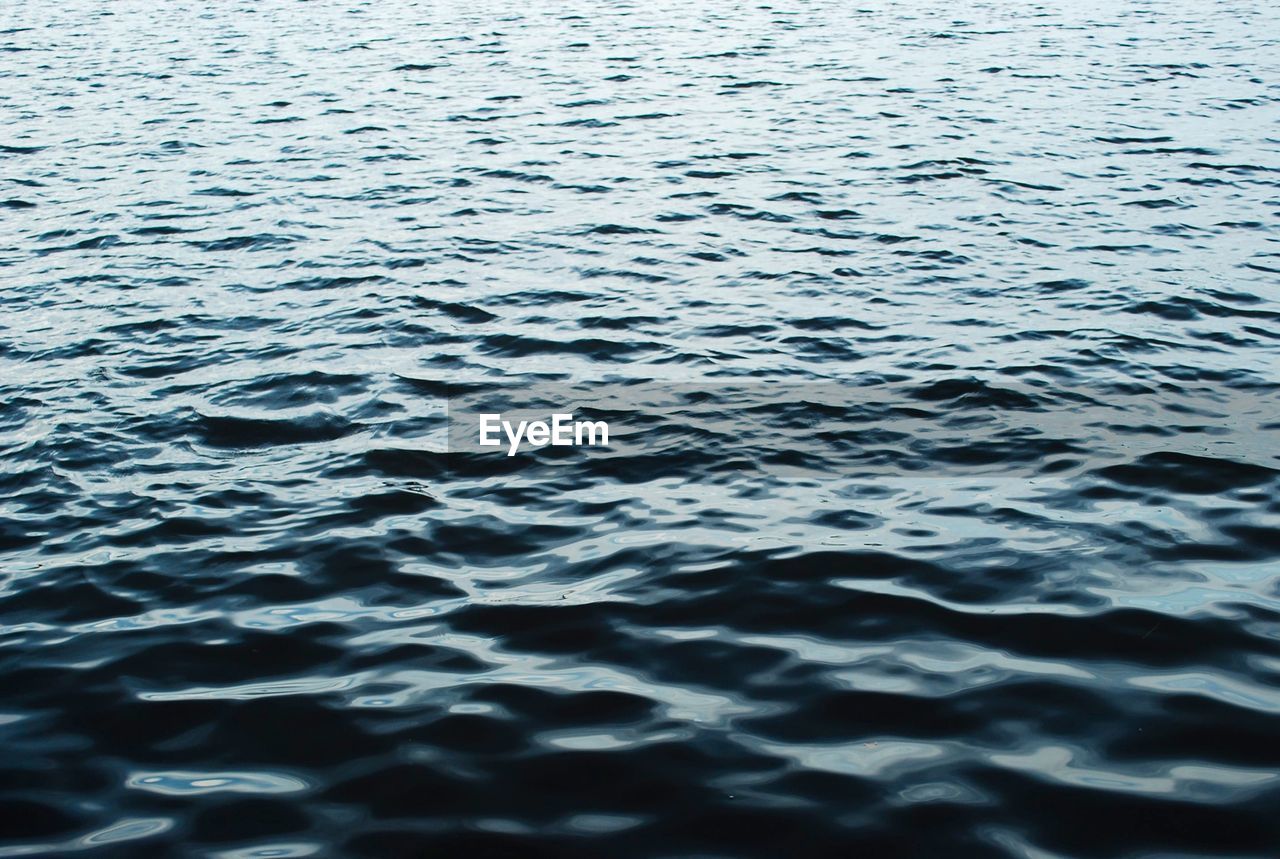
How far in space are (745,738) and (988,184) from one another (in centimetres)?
1437

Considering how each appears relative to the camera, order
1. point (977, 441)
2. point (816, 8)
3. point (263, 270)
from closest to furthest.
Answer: point (977, 441), point (263, 270), point (816, 8)

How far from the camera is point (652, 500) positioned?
9289 millimetres

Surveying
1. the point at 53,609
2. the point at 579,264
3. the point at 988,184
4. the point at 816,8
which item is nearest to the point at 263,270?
the point at 579,264

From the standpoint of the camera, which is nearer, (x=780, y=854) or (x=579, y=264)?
(x=780, y=854)

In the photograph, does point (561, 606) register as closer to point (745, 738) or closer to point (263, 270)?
point (745, 738)

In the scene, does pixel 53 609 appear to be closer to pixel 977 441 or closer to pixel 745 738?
pixel 745 738

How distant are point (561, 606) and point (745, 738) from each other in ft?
6.28

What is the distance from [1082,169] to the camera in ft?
62.4

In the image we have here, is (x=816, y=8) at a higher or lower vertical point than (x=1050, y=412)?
higher

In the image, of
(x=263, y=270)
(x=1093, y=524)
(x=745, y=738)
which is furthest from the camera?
(x=263, y=270)

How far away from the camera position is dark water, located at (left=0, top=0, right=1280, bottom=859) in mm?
5820

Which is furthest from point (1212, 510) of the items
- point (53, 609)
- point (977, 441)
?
point (53, 609)

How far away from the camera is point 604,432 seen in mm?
10547

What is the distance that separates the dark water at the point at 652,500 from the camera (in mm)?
5820
